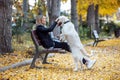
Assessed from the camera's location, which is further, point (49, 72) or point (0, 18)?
point (0, 18)

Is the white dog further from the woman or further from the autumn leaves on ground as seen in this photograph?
the woman

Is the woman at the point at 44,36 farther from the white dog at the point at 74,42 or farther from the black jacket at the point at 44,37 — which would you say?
the white dog at the point at 74,42

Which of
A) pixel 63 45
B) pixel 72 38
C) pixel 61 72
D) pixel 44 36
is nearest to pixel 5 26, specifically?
pixel 44 36

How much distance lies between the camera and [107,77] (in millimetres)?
8992

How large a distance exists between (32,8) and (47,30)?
2794cm

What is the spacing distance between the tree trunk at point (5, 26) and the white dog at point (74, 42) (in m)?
4.21

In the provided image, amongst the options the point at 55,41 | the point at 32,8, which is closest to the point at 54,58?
the point at 55,41

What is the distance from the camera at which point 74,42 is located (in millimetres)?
10172

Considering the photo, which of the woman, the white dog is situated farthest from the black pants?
the white dog

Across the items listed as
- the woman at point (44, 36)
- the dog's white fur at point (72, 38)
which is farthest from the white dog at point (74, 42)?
the woman at point (44, 36)

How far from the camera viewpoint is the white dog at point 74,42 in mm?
10102

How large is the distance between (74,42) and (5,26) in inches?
178

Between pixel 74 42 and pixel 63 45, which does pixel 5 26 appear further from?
pixel 74 42

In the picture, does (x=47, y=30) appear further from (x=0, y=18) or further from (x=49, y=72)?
(x=0, y=18)
